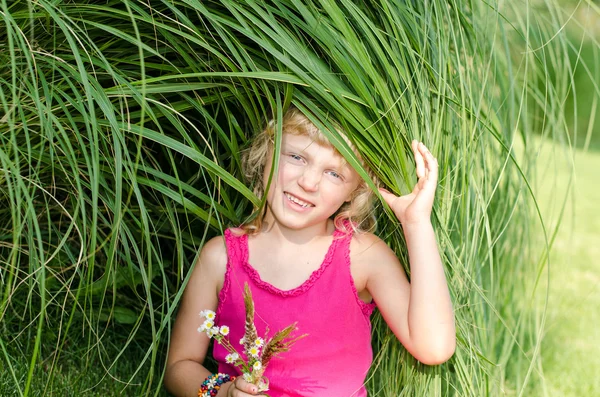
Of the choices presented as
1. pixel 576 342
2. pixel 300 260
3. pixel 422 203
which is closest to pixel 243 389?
pixel 300 260

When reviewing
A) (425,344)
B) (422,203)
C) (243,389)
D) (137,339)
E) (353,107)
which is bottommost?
(137,339)

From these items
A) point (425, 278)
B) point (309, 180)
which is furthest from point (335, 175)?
point (425, 278)

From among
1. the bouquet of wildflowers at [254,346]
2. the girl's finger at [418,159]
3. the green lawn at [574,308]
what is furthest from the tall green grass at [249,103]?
the green lawn at [574,308]

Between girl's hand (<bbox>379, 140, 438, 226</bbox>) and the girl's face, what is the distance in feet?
0.57

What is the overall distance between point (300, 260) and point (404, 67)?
51 cm

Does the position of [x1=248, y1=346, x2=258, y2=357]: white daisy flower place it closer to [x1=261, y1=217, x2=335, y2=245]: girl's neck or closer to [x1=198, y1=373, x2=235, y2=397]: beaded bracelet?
[x1=198, y1=373, x2=235, y2=397]: beaded bracelet

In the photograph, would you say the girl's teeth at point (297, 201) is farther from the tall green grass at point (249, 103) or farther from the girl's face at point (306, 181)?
the tall green grass at point (249, 103)

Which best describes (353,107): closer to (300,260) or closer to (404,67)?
(404,67)

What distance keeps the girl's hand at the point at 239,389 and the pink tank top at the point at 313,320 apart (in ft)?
0.49

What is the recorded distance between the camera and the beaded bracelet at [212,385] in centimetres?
173

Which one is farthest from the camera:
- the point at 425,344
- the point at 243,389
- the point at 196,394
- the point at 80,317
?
the point at 80,317

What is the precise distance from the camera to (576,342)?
2.93 metres

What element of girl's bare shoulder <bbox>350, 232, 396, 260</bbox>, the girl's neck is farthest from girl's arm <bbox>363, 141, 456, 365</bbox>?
the girl's neck

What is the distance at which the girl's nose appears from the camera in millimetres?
1690
